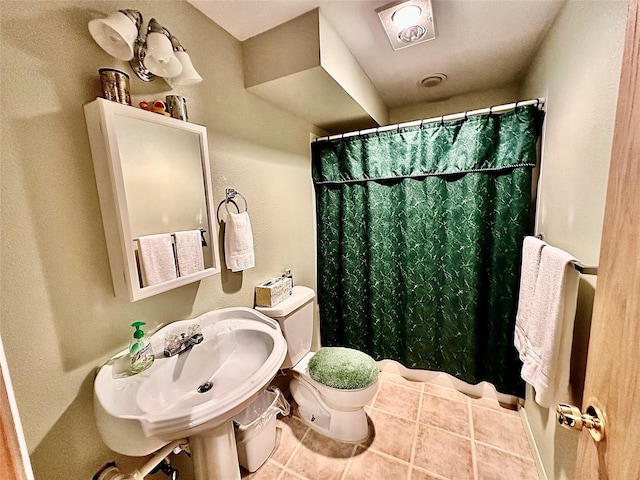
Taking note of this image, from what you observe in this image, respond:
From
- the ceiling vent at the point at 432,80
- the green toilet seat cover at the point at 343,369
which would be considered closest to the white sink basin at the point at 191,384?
the green toilet seat cover at the point at 343,369

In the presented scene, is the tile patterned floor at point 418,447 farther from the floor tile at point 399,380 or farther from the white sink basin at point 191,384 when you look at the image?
the white sink basin at point 191,384

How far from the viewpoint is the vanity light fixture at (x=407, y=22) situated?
1145mm

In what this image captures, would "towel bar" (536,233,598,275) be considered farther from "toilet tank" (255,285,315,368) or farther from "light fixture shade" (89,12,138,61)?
"light fixture shade" (89,12,138,61)

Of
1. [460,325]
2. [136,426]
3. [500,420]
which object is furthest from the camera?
[460,325]

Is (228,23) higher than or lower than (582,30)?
higher

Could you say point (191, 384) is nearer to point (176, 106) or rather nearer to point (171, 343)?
point (171, 343)

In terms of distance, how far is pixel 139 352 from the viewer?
0.93 m

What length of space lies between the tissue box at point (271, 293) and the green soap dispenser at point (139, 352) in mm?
625

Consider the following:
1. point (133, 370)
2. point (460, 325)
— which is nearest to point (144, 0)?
point (133, 370)

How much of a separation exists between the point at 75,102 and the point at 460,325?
228 cm

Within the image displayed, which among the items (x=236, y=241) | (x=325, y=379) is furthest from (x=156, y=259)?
(x=325, y=379)

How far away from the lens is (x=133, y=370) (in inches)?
35.9

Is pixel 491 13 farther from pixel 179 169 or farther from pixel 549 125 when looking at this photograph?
pixel 179 169

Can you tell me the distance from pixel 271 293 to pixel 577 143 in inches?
61.9
